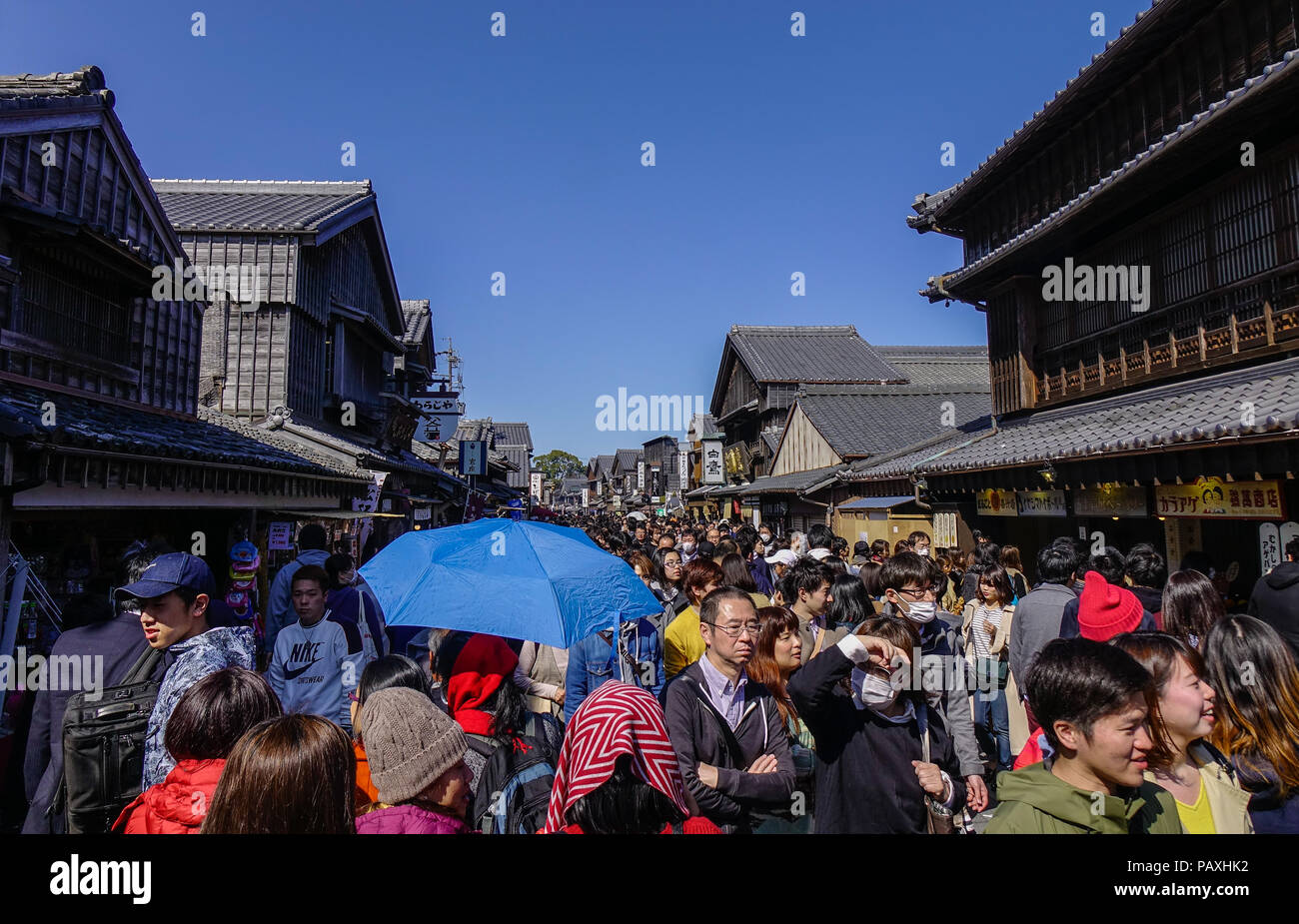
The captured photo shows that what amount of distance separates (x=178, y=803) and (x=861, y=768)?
290 cm

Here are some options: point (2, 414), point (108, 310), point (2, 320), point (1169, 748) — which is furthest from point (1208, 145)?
point (108, 310)

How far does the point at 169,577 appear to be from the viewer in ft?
12.0

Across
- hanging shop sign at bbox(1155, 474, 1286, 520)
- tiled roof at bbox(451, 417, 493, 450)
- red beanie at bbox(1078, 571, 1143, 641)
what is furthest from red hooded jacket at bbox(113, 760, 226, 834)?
tiled roof at bbox(451, 417, 493, 450)

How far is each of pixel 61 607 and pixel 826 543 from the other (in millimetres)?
10365

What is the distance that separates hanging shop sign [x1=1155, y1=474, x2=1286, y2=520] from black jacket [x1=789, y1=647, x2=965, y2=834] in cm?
648

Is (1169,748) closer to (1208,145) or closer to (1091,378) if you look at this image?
(1208,145)

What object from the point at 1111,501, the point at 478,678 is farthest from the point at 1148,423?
the point at 478,678

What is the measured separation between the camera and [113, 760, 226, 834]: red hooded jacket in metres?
2.42

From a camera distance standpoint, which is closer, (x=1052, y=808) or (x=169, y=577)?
(x=1052, y=808)

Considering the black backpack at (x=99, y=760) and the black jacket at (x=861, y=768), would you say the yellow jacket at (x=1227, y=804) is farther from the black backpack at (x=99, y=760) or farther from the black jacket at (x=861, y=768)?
the black backpack at (x=99, y=760)

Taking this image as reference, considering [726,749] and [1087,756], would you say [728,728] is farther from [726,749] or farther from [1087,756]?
[1087,756]

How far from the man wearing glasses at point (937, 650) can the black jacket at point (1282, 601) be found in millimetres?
2017

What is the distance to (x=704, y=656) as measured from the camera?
3.66 metres

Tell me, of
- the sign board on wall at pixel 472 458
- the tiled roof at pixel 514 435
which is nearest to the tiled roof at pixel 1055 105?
the sign board on wall at pixel 472 458
